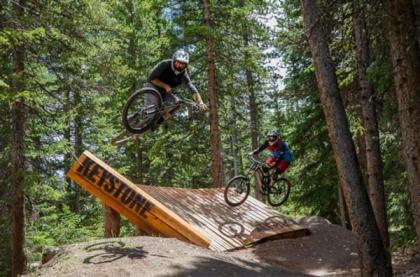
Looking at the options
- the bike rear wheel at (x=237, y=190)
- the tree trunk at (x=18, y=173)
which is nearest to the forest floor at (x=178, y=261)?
the bike rear wheel at (x=237, y=190)

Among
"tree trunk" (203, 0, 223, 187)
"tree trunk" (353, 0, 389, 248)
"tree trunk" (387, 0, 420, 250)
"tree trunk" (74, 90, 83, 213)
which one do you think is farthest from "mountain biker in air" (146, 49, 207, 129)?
"tree trunk" (74, 90, 83, 213)

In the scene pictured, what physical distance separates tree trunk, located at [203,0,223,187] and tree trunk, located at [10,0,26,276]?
22.7 ft

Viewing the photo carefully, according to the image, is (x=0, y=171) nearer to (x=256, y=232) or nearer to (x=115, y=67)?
(x=115, y=67)

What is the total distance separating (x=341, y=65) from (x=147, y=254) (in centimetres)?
724

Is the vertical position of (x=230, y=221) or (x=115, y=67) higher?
(x=115, y=67)

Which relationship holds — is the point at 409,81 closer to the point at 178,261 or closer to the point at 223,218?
the point at 178,261

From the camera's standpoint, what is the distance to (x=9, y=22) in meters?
9.34

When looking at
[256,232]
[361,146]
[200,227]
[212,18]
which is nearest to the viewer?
[200,227]

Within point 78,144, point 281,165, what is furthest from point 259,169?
point 78,144

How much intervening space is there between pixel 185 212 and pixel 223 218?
134 centimetres

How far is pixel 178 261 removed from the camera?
24.2ft

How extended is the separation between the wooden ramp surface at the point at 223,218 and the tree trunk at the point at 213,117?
244 cm

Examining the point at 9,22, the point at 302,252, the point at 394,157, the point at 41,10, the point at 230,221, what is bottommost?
the point at 302,252

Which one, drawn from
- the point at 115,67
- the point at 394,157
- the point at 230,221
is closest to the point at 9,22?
the point at 115,67
